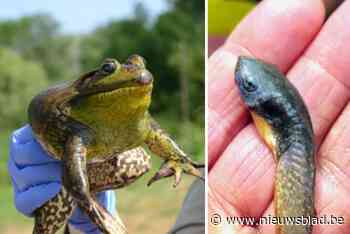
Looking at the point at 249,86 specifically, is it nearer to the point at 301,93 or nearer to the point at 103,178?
the point at 301,93

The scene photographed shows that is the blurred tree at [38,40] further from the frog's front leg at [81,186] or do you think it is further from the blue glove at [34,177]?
the frog's front leg at [81,186]

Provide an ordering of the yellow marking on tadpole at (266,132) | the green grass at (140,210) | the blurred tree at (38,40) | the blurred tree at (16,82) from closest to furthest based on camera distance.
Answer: the yellow marking on tadpole at (266,132) → the blurred tree at (16,82) → the green grass at (140,210) → the blurred tree at (38,40)

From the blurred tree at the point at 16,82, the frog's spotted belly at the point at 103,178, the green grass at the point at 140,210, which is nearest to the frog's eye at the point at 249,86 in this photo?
the frog's spotted belly at the point at 103,178

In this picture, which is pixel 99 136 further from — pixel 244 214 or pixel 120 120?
pixel 244 214

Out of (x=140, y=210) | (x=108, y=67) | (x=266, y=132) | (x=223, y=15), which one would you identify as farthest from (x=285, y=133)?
(x=140, y=210)

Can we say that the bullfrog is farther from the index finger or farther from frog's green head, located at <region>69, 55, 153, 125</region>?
the index finger

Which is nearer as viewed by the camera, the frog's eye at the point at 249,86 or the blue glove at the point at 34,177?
the blue glove at the point at 34,177

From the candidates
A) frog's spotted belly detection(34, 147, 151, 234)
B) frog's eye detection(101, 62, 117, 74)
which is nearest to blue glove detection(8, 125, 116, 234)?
frog's spotted belly detection(34, 147, 151, 234)
